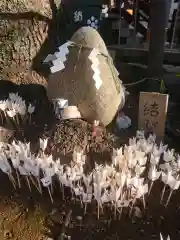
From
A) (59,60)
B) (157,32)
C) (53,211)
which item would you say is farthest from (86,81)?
(157,32)

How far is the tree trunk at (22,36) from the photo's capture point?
9.66 feet

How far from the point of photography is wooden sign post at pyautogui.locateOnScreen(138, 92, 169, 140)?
2.38 m

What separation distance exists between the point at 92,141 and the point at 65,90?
0.41 metres

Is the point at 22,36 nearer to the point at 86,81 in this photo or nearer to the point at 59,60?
the point at 59,60

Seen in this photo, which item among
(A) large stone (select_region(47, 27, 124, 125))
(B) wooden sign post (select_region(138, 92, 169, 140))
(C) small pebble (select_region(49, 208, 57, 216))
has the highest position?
(A) large stone (select_region(47, 27, 124, 125))

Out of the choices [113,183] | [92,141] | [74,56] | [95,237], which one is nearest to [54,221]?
[95,237]

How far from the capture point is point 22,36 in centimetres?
312

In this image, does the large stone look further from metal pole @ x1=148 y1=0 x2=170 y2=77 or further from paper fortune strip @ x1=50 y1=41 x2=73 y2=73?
metal pole @ x1=148 y1=0 x2=170 y2=77

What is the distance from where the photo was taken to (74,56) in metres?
2.28

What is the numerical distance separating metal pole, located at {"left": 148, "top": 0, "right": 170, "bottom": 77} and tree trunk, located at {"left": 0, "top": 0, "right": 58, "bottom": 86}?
1048 mm

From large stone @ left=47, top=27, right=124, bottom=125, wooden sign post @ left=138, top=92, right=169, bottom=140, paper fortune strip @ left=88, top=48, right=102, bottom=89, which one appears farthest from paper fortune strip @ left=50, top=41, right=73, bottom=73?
wooden sign post @ left=138, top=92, right=169, bottom=140

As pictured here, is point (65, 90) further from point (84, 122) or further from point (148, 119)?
point (148, 119)

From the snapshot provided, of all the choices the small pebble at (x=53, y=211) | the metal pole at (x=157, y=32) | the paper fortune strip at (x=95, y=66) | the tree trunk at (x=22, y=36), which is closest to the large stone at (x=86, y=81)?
the paper fortune strip at (x=95, y=66)

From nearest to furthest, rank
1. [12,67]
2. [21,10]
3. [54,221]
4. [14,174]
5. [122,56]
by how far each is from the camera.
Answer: [54,221]
[14,174]
[21,10]
[12,67]
[122,56]
